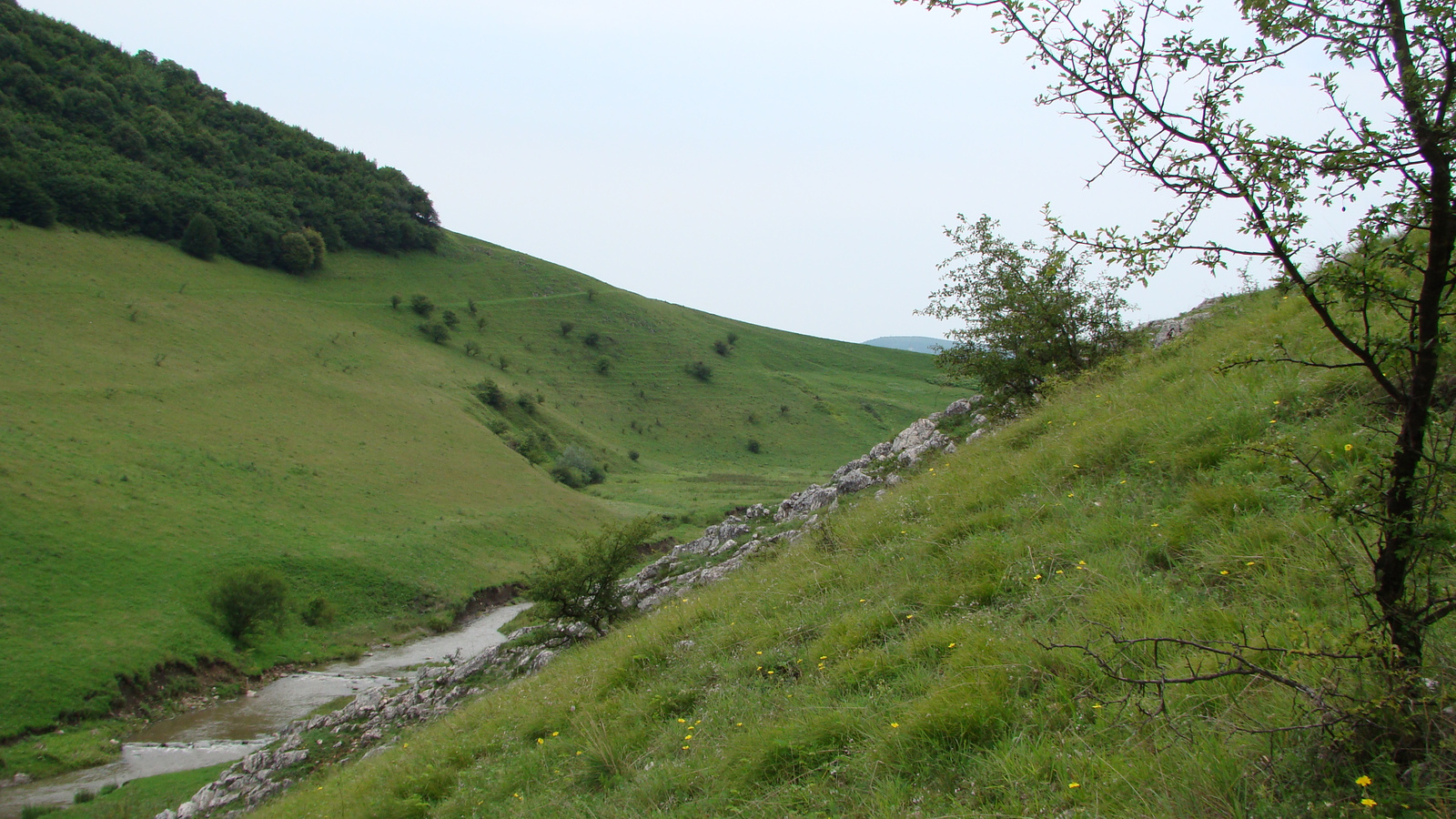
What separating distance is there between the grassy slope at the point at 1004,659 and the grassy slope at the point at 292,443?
2871 cm

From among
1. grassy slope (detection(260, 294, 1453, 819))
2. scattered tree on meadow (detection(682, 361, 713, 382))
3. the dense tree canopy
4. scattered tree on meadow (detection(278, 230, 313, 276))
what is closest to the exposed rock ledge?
grassy slope (detection(260, 294, 1453, 819))

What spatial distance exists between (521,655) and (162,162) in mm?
106527

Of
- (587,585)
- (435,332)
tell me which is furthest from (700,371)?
(587,585)

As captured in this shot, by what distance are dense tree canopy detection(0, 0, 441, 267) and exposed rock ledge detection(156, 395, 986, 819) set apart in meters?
79.2

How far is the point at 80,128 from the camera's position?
90.5m

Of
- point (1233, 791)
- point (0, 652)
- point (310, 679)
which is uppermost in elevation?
point (1233, 791)

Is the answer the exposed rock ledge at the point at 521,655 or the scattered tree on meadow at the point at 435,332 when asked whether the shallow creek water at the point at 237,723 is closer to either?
the exposed rock ledge at the point at 521,655

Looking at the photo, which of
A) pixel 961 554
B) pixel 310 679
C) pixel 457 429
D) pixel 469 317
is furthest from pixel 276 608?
pixel 469 317

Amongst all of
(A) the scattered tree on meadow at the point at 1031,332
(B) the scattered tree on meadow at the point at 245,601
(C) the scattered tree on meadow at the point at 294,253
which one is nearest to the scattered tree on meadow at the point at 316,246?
(C) the scattered tree on meadow at the point at 294,253

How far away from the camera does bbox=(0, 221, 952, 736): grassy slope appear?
31.6 metres

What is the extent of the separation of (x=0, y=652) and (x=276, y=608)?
368 inches

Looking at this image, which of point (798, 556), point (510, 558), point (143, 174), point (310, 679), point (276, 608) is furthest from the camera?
point (143, 174)

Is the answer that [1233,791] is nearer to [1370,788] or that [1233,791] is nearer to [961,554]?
[1370,788]

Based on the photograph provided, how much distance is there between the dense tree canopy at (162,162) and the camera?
78.1 m
